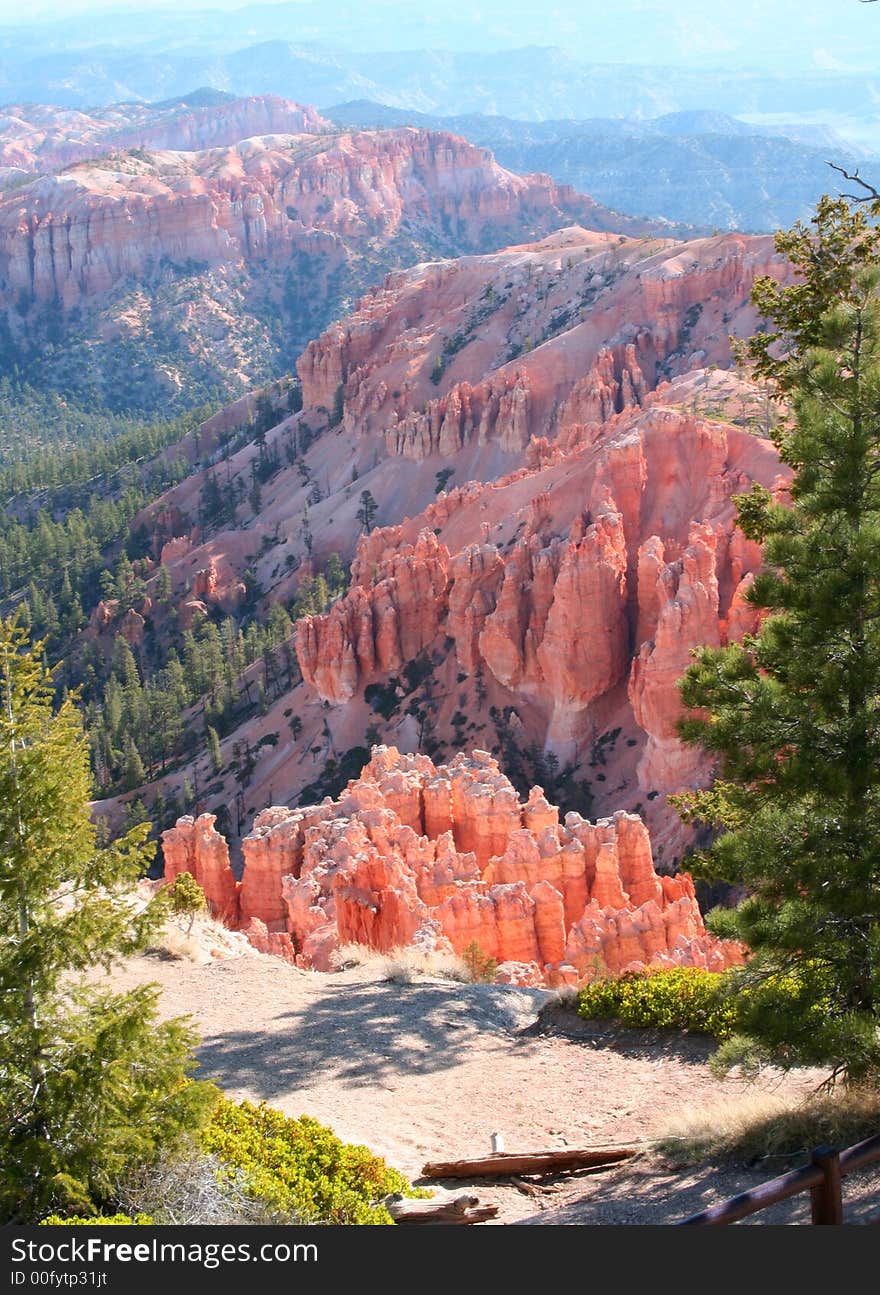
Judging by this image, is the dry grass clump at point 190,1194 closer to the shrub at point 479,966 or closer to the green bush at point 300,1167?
the green bush at point 300,1167

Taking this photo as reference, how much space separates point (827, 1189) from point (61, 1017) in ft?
25.1

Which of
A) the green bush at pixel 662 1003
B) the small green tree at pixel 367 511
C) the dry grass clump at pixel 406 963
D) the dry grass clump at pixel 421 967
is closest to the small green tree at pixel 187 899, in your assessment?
the dry grass clump at pixel 406 963

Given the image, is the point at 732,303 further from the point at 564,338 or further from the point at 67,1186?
the point at 67,1186

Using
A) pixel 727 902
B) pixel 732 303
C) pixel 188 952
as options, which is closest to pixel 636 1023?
pixel 188 952

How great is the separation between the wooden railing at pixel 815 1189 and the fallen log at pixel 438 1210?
5228 millimetres

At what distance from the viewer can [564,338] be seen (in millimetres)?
95188

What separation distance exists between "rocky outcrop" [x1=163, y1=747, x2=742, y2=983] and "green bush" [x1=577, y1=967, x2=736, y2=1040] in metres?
4.42

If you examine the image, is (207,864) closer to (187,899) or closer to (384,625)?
(187,899)

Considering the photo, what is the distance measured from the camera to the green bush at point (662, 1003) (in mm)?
17750

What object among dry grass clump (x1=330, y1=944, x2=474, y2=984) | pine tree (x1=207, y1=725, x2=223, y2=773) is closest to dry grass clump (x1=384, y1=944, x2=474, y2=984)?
dry grass clump (x1=330, y1=944, x2=474, y2=984)

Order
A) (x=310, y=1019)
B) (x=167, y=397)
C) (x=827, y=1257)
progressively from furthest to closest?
1. (x=167, y=397)
2. (x=310, y=1019)
3. (x=827, y=1257)

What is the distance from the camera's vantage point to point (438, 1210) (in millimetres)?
12570

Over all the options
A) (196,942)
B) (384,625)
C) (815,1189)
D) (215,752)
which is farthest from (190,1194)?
(215,752)

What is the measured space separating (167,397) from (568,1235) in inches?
7212
